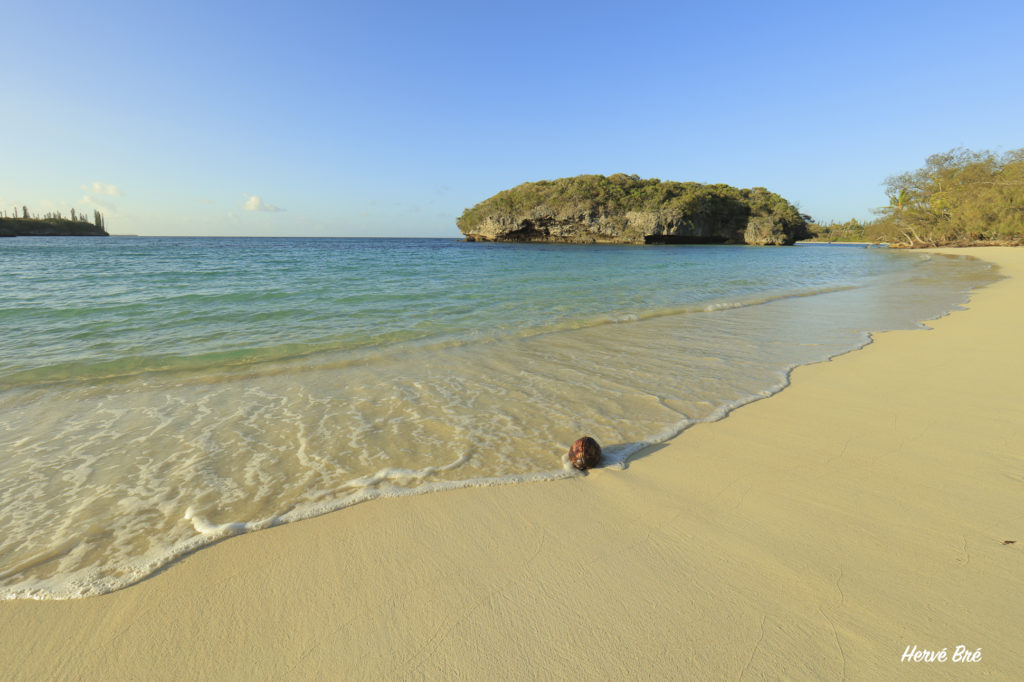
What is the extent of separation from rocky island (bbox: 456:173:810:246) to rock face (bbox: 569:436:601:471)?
76.9m

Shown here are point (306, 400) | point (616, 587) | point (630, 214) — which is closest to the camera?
point (616, 587)

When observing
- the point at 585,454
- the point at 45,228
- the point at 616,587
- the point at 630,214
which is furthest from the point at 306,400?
the point at 45,228

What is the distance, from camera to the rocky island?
7531 centimetres

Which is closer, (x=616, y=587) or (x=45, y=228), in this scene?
(x=616, y=587)

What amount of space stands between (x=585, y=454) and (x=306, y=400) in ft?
10.4

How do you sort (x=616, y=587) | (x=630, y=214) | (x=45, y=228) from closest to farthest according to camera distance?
(x=616, y=587) < (x=630, y=214) < (x=45, y=228)

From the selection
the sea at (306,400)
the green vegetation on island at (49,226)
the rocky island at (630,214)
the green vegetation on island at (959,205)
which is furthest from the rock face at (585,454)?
the green vegetation on island at (49,226)

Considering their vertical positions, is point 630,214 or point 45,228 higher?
point 630,214

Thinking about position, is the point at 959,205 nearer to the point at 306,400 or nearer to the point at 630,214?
the point at 630,214

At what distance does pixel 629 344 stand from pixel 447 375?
3309mm

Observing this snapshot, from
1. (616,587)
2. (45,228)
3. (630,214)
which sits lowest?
(616,587)

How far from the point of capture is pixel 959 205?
4516 cm

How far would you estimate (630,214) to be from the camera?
75.4m

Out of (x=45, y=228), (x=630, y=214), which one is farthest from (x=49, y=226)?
(x=630, y=214)
